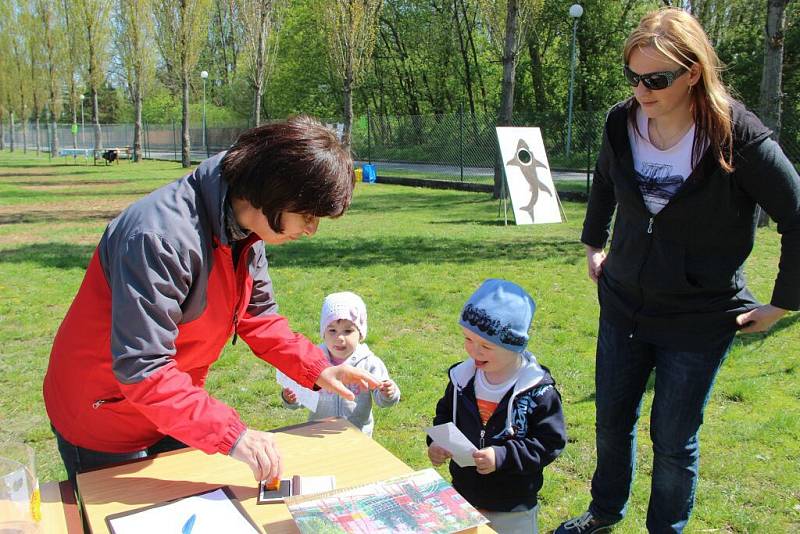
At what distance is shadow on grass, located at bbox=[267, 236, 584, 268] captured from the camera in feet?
27.3

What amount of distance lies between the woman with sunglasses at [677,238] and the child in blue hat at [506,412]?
0.36m

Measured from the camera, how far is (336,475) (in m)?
1.86

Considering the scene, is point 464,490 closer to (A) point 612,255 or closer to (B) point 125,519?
(A) point 612,255

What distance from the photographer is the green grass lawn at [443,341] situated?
3275 mm

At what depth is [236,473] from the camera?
1829mm

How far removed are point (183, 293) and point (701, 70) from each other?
1588mm

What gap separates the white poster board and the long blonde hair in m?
8.93

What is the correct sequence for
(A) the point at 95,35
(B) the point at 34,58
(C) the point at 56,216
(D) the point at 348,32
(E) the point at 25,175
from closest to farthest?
1. (C) the point at 56,216
2. (D) the point at 348,32
3. (E) the point at 25,175
4. (A) the point at 95,35
5. (B) the point at 34,58

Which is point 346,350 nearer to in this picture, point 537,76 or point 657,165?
point 657,165

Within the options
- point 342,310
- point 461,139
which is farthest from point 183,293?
point 461,139

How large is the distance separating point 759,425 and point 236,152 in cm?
336

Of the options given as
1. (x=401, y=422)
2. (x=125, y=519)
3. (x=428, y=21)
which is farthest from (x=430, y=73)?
(x=125, y=519)

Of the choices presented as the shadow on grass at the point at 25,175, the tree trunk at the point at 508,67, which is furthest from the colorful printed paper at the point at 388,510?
the shadow on grass at the point at 25,175

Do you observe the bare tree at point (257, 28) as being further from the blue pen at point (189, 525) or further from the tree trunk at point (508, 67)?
the blue pen at point (189, 525)
